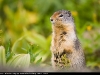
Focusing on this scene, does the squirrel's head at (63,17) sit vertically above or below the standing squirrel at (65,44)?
above

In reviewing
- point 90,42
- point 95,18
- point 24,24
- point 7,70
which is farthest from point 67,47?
point 24,24

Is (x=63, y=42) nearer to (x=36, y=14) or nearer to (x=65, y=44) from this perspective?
(x=65, y=44)

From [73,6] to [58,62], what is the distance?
4.71m

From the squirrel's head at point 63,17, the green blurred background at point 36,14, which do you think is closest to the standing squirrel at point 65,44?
the squirrel's head at point 63,17

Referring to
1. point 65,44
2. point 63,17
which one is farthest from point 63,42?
point 63,17

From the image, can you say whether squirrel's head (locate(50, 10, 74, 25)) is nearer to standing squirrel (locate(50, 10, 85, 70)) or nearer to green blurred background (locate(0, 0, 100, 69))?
standing squirrel (locate(50, 10, 85, 70))

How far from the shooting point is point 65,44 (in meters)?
4.30

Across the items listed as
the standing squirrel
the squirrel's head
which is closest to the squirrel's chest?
the standing squirrel

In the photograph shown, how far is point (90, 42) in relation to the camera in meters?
6.57

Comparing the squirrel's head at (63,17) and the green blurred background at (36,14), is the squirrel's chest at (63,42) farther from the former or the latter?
the green blurred background at (36,14)

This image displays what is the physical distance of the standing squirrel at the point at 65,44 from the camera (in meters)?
4.23

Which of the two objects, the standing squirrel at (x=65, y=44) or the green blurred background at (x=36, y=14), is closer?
the standing squirrel at (x=65, y=44)

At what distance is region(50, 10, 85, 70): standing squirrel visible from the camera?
423 cm

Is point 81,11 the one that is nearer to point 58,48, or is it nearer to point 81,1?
point 81,1
